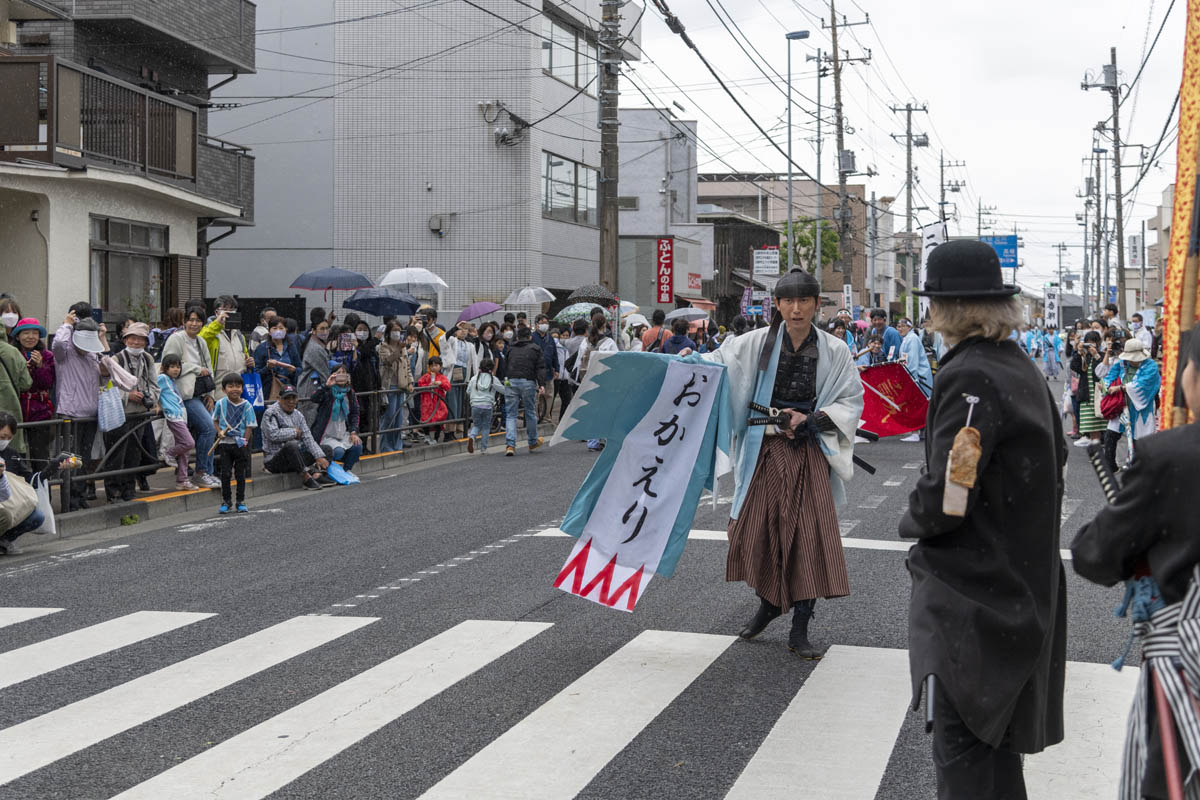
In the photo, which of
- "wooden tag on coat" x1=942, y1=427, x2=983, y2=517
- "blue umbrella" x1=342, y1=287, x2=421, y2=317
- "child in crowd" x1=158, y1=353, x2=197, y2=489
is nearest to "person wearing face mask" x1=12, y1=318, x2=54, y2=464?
"child in crowd" x1=158, y1=353, x2=197, y2=489

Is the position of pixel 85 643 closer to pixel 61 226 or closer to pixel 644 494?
pixel 644 494

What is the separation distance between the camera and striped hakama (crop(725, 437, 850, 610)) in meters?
6.47

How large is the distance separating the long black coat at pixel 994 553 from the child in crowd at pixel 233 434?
965 cm

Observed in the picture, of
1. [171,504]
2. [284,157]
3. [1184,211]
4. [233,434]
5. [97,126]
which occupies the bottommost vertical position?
[171,504]

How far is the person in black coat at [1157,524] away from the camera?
279 centimetres

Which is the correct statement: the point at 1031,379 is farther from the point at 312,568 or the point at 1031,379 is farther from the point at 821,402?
the point at 312,568

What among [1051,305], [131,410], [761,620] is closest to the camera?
[761,620]

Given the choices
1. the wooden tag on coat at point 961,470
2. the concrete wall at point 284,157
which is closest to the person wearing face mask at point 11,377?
the wooden tag on coat at point 961,470

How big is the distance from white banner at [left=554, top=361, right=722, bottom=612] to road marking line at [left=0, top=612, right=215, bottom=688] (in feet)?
7.75

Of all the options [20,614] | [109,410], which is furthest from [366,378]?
[20,614]

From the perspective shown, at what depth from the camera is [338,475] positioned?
14570 mm

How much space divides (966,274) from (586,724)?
8.86 ft

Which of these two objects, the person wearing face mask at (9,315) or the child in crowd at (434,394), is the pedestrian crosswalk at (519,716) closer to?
the person wearing face mask at (9,315)

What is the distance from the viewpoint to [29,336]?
1159 centimetres
